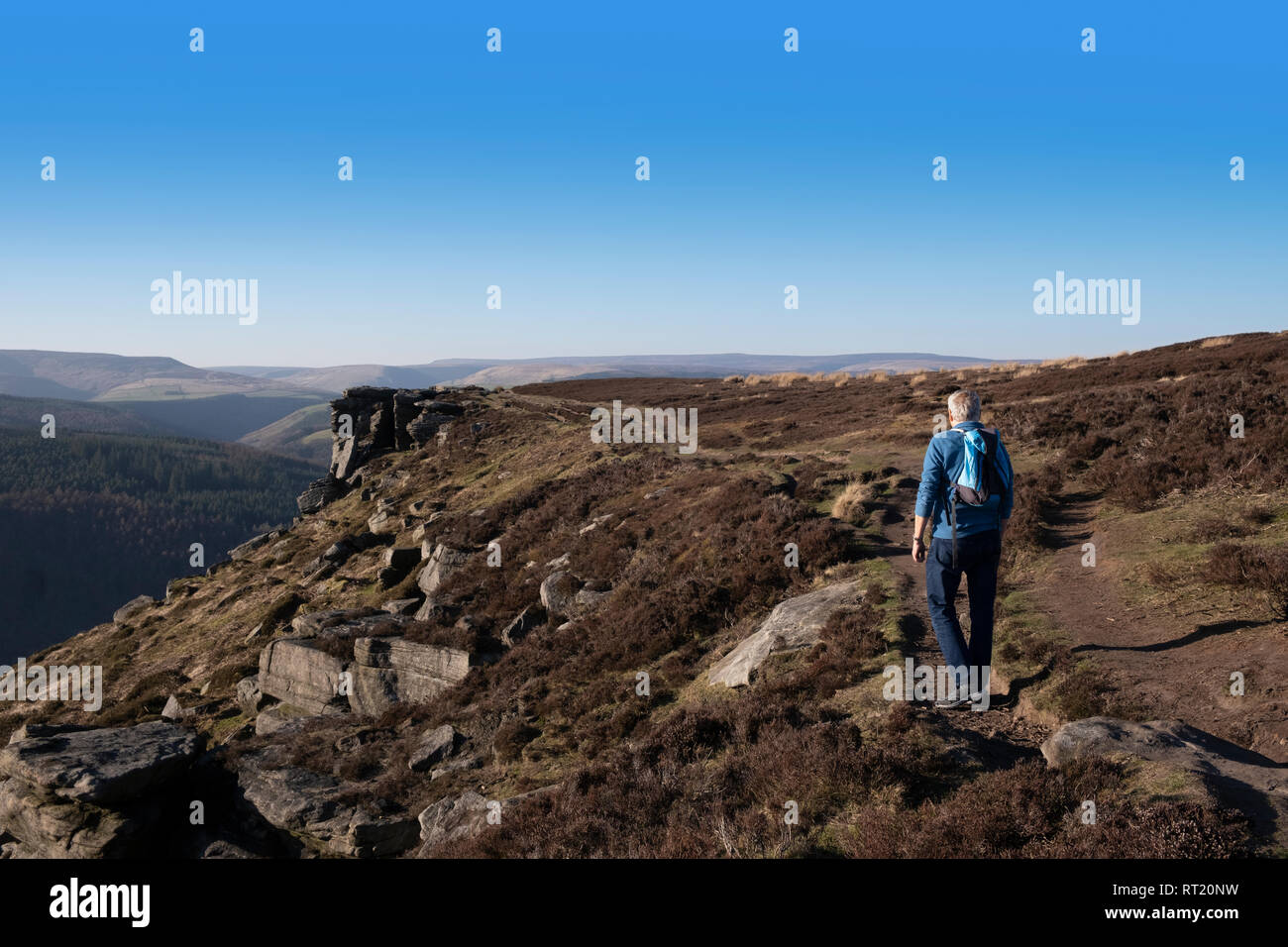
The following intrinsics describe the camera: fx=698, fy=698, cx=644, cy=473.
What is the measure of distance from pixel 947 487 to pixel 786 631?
4.98 metres

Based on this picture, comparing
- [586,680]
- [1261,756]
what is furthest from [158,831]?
[1261,756]

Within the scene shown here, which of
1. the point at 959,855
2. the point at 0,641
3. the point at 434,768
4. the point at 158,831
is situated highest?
the point at 959,855

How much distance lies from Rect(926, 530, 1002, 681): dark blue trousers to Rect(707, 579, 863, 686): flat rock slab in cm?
335

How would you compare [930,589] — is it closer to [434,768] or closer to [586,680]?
[586,680]

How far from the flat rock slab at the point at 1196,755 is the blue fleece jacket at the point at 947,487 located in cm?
243

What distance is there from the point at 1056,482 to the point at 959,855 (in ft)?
45.8

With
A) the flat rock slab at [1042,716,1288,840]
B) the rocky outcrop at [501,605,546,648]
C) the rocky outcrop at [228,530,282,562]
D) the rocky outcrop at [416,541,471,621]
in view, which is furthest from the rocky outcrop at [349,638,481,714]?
the rocky outcrop at [228,530,282,562]

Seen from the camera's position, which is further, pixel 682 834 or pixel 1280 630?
pixel 1280 630

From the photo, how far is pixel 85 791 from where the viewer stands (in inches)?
575

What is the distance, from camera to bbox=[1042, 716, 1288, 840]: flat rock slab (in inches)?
243

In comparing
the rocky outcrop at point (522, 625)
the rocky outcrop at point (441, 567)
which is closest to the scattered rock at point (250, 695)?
the rocky outcrop at point (441, 567)

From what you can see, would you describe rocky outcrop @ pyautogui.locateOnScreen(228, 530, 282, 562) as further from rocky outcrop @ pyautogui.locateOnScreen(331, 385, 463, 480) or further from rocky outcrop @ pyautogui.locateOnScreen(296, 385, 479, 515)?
rocky outcrop @ pyautogui.locateOnScreen(331, 385, 463, 480)

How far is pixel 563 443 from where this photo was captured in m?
40.5
